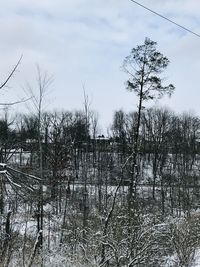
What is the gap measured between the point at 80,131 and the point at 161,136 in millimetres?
13028

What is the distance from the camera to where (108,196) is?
19453 mm

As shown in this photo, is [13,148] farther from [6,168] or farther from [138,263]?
[138,263]

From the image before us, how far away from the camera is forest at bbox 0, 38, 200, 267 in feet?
36.9

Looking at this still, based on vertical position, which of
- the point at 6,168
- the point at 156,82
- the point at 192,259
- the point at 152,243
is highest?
the point at 156,82

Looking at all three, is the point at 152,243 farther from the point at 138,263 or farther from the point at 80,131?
the point at 80,131

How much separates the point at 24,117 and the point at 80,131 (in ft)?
28.3

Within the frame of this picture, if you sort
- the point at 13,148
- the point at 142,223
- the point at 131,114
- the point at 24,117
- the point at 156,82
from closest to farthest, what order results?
the point at 13,148, the point at 142,223, the point at 156,82, the point at 24,117, the point at 131,114

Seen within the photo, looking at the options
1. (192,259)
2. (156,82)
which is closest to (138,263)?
(192,259)

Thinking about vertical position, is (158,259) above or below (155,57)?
below

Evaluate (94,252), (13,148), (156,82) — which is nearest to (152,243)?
(94,252)

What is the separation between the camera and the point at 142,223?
61.5ft

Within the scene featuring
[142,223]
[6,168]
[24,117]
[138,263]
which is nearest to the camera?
[6,168]

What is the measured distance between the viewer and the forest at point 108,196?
11234 millimetres

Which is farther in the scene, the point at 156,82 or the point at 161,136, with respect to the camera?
the point at 161,136
